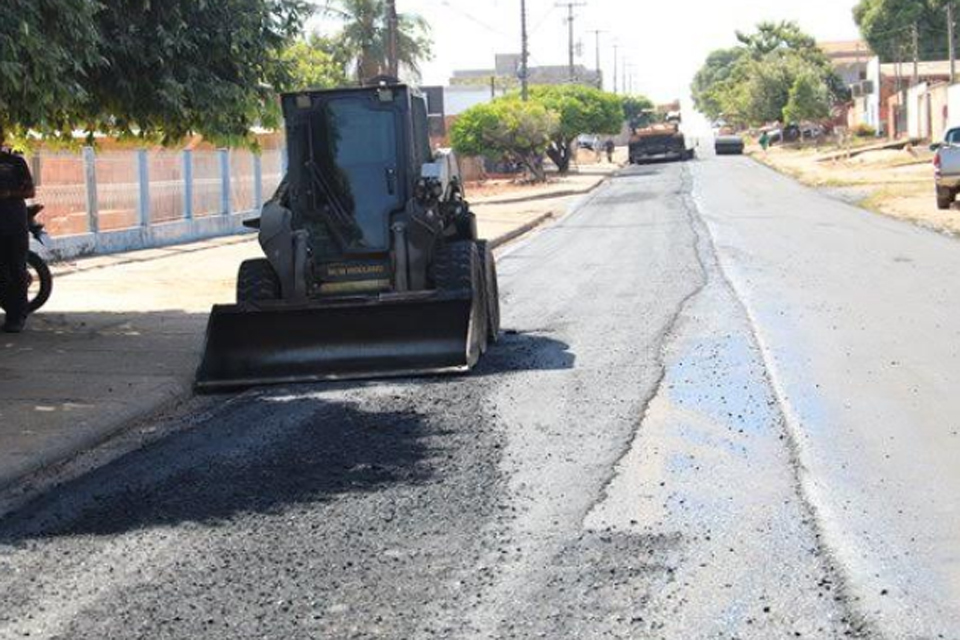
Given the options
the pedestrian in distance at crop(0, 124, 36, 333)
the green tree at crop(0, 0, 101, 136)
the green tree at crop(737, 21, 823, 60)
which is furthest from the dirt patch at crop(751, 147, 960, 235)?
the green tree at crop(737, 21, 823, 60)

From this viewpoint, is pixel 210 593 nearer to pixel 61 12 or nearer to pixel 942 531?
pixel 942 531

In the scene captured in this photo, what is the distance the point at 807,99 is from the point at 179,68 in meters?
88.8

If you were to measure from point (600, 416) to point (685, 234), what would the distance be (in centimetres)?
1769

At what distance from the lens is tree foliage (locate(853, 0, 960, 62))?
4139 inches

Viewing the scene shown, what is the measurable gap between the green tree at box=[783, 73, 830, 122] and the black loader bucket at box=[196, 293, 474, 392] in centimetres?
8844

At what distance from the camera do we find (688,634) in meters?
5.23

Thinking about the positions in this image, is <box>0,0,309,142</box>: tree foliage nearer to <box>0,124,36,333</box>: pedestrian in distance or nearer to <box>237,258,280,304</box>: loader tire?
<box>0,124,36,333</box>: pedestrian in distance

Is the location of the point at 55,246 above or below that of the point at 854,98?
below

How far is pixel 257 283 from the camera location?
39.9 ft

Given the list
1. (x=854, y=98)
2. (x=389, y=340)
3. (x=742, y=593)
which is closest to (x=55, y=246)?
(x=389, y=340)

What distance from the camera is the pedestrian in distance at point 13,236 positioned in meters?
13.5

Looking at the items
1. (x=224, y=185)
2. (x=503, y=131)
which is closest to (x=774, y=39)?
(x=503, y=131)

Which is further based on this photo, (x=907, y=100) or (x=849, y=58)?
(x=849, y=58)

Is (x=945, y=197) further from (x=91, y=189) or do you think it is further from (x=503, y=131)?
(x=503, y=131)
